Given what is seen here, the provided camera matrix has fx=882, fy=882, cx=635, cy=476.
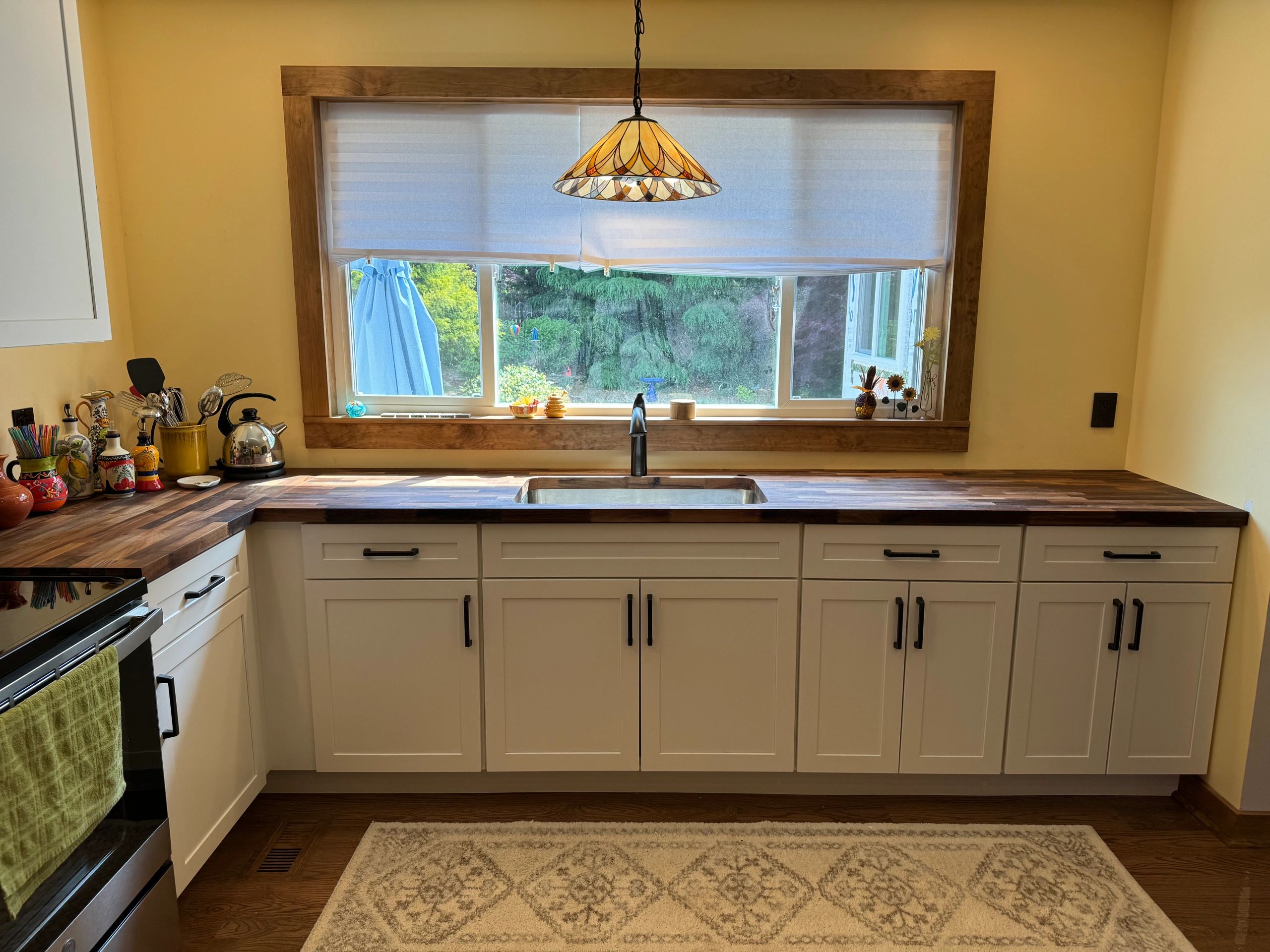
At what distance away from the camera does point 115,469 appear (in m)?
2.54

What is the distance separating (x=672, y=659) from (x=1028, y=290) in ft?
5.56

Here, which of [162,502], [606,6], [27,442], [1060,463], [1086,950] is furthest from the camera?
[1060,463]

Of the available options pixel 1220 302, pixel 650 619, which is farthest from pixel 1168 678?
pixel 650 619

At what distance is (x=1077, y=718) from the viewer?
99.7 inches

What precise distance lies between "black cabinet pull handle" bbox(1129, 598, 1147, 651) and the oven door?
2.45m

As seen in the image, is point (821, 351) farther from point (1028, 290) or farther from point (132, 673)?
point (132, 673)

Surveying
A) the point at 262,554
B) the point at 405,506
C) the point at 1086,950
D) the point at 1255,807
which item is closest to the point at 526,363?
the point at 405,506

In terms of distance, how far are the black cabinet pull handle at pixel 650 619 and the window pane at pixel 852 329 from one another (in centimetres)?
103

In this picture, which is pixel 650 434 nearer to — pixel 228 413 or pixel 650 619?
pixel 650 619

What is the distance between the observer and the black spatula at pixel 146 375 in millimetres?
2771

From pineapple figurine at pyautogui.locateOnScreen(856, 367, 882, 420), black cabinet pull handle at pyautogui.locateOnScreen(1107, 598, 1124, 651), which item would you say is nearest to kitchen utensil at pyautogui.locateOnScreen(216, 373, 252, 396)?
pineapple figurine at pyautogui.locateOnScreen(856, 367, 882, 420)

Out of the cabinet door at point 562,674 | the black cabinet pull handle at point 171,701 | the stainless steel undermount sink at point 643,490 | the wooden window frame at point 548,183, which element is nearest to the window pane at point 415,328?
the wooden window frame at point 548,183

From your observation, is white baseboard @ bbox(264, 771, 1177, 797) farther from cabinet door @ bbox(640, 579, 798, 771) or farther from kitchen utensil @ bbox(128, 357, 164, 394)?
kitchen utensil @ bbox(128, 357, 164, 394)

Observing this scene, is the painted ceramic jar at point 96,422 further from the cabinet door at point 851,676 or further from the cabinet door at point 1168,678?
the cabinet door at point 1168,678
